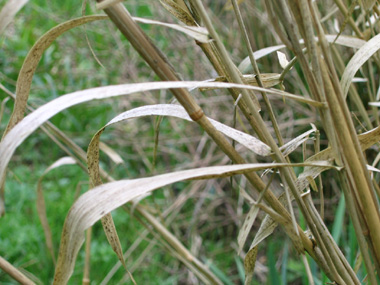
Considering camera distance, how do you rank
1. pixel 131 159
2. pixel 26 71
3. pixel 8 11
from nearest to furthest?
1. pixel 8 11
2. pixel 26 71
3. pixel 131 159

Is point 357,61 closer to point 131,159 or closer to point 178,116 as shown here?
point 178,116

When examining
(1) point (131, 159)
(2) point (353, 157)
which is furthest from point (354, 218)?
(1) point (131, 159)

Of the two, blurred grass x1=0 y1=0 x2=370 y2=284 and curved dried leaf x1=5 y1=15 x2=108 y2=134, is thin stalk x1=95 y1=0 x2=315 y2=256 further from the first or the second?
blurred grass x1=0 y1=0 x2=370 y2=284

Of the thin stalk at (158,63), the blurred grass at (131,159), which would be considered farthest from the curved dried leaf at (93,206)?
the blurred grass at (131,159)

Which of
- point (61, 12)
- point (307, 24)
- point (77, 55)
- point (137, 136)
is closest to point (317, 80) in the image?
point (307, 24)

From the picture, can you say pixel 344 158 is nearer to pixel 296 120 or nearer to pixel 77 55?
pixel 296 120

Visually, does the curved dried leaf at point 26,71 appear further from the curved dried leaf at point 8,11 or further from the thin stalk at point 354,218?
the thin stalk at point 354,218

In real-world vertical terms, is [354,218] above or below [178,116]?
below
